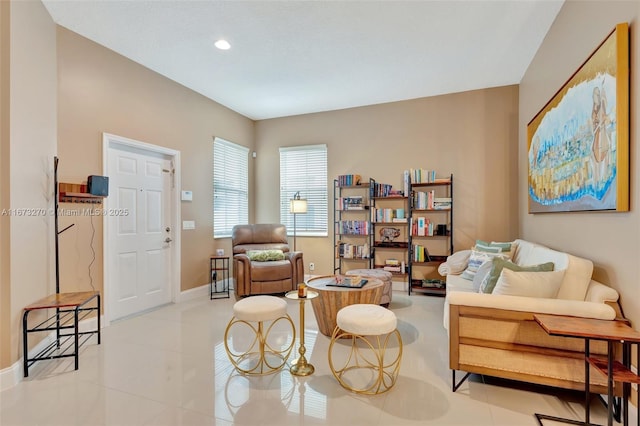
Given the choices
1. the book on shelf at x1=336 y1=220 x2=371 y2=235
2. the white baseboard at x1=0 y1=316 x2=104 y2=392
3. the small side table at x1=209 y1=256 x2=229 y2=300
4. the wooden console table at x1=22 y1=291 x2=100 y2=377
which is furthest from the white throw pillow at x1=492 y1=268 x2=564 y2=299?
the small side table at x1=209 y1=256 x2=229 y2=300

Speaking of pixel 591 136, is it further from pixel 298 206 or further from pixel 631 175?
pixel 298 206

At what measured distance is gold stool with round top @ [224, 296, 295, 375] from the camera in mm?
2377

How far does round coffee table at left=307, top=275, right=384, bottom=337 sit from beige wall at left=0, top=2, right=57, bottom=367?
2.39 meters

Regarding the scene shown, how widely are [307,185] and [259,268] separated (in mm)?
1940

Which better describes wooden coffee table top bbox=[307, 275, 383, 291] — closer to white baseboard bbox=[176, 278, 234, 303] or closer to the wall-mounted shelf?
white baseboard bbox=[176, 278, 234, 303]

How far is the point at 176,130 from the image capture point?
437cm

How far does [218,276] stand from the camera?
5086 mm

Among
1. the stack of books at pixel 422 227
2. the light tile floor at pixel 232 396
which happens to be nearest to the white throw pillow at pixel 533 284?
the light tile floor at pixel 232 396

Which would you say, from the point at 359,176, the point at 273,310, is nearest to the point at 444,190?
the point at 359,176

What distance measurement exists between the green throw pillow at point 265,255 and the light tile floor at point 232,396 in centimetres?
185

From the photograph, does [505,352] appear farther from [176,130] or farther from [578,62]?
A: [176,130]

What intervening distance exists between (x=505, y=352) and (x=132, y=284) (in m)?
3.96

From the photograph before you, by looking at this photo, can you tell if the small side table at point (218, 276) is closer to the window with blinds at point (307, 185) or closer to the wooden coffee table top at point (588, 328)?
the window with blinds at point (307, 185)

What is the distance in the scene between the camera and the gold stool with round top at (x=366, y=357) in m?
2.12
